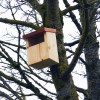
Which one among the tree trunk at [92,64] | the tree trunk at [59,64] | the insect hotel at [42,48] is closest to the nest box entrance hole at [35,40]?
the insect hotel at [42,48]

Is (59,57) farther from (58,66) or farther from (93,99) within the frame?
(93,99)

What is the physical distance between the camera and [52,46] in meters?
3.62

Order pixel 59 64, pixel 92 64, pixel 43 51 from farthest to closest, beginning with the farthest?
pixel 92 64 < pixel 59 64 < pixel 43 51

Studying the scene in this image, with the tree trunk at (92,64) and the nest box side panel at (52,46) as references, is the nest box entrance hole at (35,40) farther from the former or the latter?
the tree trunk at (92,64)

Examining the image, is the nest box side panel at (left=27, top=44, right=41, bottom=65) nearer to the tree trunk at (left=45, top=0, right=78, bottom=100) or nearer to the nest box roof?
the nest box roof

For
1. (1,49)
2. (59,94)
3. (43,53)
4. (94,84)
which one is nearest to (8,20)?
(1,49)

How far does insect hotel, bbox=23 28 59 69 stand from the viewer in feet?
11.7

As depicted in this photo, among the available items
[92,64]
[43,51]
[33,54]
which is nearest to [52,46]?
[43,51]

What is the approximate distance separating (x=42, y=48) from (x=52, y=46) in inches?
4.0

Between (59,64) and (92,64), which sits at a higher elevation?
(59,64)

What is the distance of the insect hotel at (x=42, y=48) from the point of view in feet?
11.7

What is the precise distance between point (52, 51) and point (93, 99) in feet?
4.38

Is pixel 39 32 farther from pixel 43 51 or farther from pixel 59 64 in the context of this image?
pixel 59 64

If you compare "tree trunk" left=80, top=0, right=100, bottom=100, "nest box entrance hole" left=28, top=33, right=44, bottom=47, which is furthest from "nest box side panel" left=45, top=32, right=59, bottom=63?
"tree trunk" left=80, top=0, right=100, bottom=100
